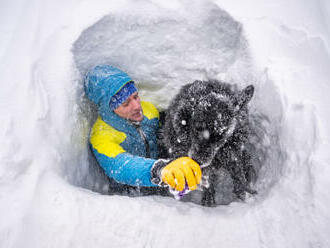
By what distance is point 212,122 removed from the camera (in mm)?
1412

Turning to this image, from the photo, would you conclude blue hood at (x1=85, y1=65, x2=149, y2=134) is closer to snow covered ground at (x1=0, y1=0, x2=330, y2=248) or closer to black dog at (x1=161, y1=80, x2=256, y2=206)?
snow covered ground at (x1=0, y1=0, x2=330, y2=248)

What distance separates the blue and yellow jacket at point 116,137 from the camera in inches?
60.2

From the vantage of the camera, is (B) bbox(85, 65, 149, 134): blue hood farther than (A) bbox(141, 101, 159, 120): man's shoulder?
No

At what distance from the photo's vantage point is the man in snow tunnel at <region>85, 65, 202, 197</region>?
1.31 m

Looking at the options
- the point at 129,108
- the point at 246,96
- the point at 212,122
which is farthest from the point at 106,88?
the point at 246,96

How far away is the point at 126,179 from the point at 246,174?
98 cm

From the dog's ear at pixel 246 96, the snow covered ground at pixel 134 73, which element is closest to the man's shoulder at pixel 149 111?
the snow covered ground at pixel 134 73

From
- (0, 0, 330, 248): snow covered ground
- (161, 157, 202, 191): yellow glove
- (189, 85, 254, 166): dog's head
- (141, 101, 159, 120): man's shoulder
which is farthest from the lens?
(141, 101, 159, 120): man's shoulder

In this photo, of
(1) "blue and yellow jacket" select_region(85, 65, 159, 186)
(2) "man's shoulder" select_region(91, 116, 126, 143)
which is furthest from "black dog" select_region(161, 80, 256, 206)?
(2) "man's shoulder" select_region(91, 116, 126, 143)

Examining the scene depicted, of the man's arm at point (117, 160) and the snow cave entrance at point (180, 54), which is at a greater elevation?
the snow cave entrance at point (180, 54)

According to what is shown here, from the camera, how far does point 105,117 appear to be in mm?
1913

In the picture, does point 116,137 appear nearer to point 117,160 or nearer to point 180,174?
point 117,160

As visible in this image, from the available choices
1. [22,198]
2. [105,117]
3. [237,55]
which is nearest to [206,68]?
[237,55]

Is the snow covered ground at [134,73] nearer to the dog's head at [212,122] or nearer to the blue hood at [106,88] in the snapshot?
the blue hood at [106,88]
